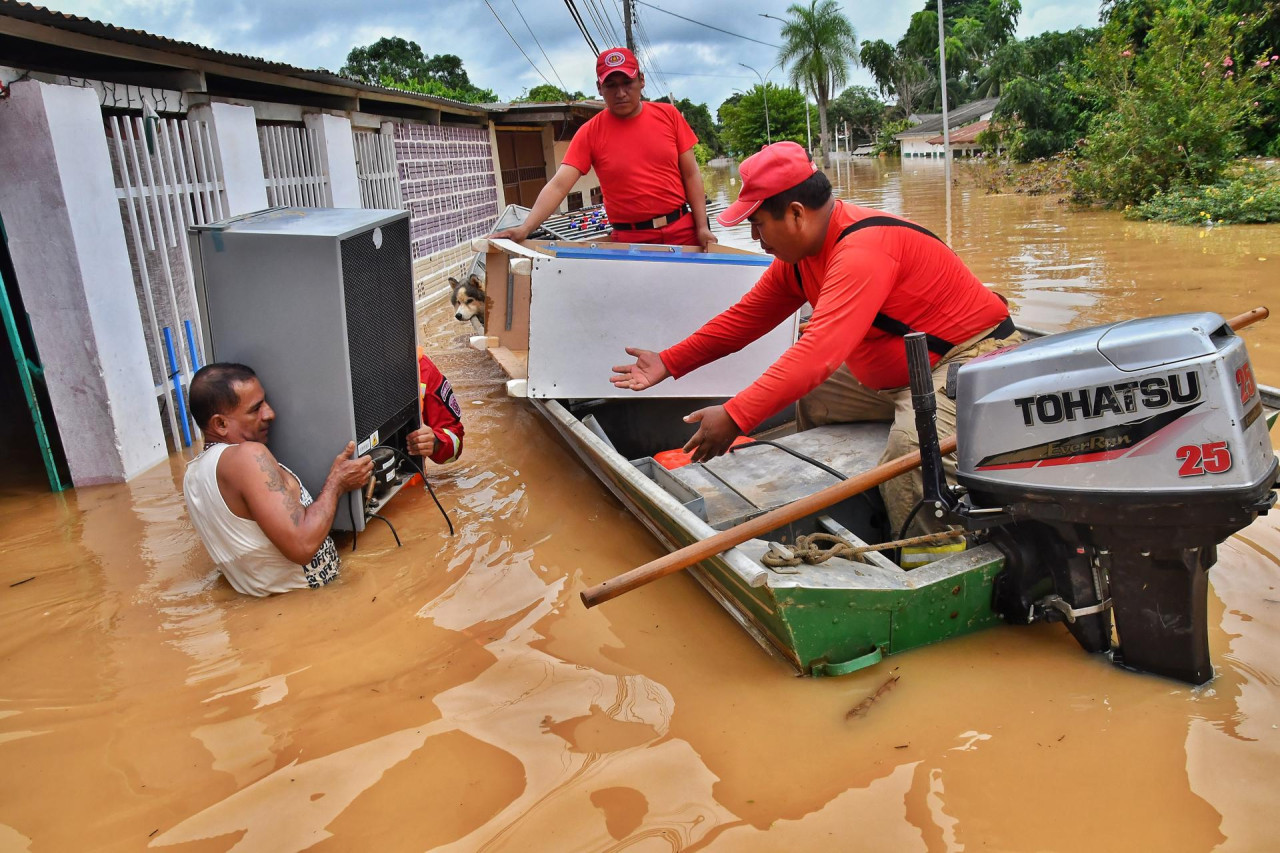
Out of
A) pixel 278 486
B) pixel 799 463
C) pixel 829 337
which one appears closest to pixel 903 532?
pixel 829 337

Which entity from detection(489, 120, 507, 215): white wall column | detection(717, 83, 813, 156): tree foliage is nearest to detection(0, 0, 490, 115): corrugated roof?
detection(489, 120, 507, 215): white wall column

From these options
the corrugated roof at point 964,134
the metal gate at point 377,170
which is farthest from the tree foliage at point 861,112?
the metal gate at point 377,170

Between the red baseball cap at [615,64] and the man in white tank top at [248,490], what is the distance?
9.20 feet

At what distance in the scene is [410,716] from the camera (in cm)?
285

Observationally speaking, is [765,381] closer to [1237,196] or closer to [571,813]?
[571,813]

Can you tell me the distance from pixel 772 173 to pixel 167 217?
4709mm

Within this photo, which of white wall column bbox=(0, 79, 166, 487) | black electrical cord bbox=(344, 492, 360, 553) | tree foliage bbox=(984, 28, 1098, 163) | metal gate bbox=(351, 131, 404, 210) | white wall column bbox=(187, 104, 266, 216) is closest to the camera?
black electrical cord bbox=(344, 492, 360, 553)

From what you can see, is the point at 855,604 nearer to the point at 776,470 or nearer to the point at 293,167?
the point at 776,470

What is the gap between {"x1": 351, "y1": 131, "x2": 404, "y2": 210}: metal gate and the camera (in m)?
10.4

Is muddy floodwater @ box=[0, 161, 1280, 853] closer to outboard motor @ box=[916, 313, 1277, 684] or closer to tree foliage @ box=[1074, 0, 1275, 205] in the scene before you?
outboard motor @ box=[916, 313, 1277, 684]

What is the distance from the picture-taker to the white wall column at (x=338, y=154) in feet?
28.9

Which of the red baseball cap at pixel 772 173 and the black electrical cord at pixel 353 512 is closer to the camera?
the red baseball cap at pixel 772 173

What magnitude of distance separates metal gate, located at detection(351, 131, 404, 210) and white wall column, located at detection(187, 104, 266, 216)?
2651mm

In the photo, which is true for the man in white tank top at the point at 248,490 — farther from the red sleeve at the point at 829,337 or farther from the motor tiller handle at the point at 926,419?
the motor tiller handle at the point at 926,419
